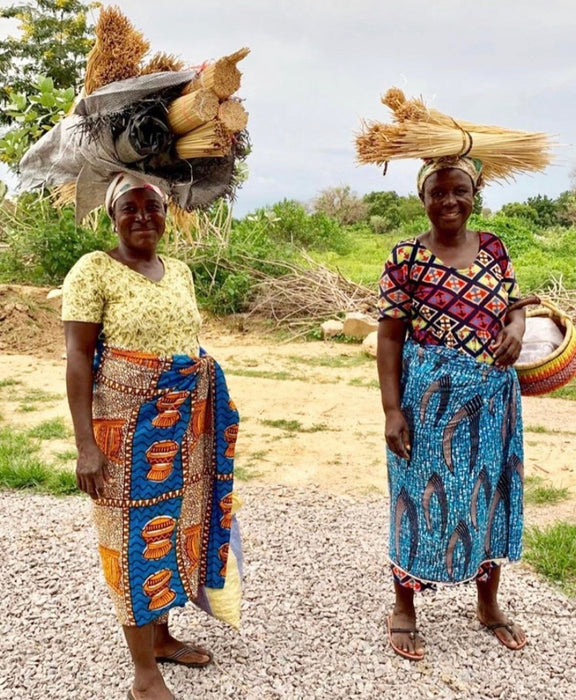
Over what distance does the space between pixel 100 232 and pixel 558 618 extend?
26.6 feet

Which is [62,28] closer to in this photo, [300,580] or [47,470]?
[47,470]

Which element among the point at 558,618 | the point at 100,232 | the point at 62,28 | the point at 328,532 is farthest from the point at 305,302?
the point at 62,28

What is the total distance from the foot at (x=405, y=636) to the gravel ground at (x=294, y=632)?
0.03m

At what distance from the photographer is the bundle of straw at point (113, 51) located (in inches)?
76.0

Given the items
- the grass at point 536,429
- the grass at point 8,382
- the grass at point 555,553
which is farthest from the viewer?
the grass at point 8,382

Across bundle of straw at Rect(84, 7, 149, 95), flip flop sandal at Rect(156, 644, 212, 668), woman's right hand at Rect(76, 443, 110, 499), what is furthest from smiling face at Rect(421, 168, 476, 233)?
flip flop sandal at Rect(156, 644, 212, 668)

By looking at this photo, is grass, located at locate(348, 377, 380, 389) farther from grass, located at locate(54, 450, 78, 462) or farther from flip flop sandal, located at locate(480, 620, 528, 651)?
flip flop sandal, located at locate(480, 620, 528, 651)

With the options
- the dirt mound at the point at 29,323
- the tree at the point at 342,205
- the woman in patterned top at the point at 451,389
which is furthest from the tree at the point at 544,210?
the woman in patterned top at the point at 451,389

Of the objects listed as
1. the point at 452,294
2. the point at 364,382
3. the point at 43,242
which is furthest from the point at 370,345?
the point at 452,294

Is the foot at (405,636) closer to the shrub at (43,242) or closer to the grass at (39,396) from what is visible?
the grass at (39,396)

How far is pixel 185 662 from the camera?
229cm

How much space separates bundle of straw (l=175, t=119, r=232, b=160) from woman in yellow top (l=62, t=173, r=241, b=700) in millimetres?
163

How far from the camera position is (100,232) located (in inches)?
365

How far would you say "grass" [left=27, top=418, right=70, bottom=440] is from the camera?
4.94 metres
